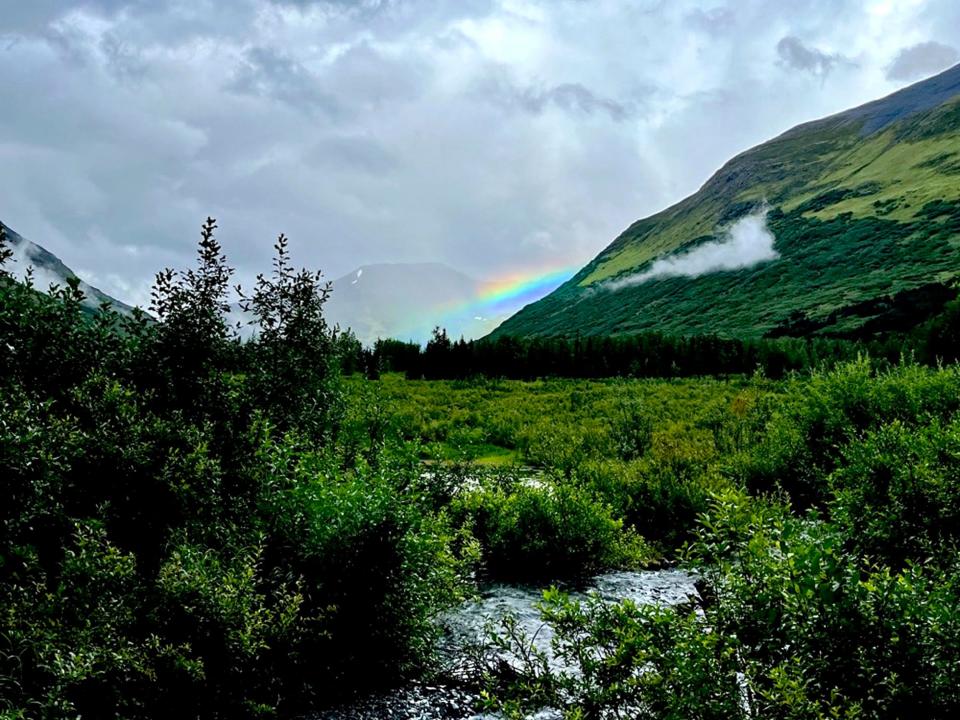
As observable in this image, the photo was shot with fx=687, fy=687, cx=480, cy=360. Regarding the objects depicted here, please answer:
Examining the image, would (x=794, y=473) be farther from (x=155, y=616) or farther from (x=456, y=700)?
(x=155, y=616)

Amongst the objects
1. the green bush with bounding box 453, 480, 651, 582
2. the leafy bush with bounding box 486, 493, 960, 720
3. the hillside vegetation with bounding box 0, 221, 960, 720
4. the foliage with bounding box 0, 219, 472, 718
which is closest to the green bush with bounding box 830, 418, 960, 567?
the hillside vegetation with bounding box 0, 221, 960, 720

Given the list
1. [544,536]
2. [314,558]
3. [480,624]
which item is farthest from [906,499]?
[314,558]

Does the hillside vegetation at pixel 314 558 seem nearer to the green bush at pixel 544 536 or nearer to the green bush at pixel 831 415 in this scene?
the green bush at pixel 544 536

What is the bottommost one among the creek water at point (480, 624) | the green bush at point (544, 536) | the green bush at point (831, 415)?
the creek water at point (480, 624)

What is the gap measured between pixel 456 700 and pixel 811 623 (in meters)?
5.65

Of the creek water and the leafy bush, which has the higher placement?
the leafy bush

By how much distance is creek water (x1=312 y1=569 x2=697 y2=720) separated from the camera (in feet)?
28.5

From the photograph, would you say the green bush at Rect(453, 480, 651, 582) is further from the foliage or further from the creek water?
the foliage

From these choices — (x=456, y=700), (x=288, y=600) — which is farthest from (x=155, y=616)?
(x=456, y=700)

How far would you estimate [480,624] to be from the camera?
37.9ft

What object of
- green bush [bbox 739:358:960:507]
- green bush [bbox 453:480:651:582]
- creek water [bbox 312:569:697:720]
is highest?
green bush [bbox 739:358:960:507]

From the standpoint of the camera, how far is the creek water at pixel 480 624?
868cm

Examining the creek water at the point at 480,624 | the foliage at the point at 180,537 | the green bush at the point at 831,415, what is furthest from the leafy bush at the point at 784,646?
the green bush at the point at 831,415

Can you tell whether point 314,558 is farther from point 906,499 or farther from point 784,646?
point 906,499
